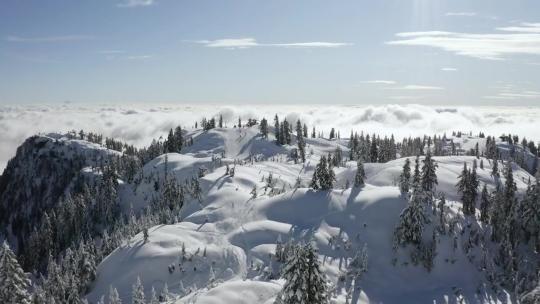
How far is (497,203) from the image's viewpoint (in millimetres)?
87438

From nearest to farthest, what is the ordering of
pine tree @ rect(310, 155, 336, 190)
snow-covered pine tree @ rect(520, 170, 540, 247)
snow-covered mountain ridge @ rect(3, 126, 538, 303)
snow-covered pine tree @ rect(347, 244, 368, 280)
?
snow-covered mountain ridge @ rect(3, 126, 538, 303) < snow-covered pine tree @ rect(347, 244, 368, 280) < snow-covered pine tree @ rect(520, 170, 540, 247) < pine tree @ rect(310, 155, 336, 190)

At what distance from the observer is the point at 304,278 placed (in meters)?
37.9

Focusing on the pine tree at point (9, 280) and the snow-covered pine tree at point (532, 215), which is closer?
the pine tree at point (9, 280)

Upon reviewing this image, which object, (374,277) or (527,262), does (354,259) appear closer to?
(374,277)

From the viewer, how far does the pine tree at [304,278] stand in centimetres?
3791

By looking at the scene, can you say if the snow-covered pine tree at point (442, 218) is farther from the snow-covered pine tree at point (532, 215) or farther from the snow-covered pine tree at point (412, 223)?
the snow-covered pine tree at point (532, 215)

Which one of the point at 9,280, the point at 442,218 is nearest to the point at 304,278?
the point at 9,280

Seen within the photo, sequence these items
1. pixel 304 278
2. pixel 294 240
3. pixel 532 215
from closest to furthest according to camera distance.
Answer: pixel 304 278, pixel 294 240, pixel 532 215

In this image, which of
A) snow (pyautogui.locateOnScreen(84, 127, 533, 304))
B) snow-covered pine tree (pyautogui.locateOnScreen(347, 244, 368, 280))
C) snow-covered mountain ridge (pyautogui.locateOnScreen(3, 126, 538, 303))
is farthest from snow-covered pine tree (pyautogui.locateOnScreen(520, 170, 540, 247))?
snow-covered pine tree (pyautogui.locateOnScreen(347, 244, 368, 280))

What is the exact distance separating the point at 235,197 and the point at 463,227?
5149 centimetres

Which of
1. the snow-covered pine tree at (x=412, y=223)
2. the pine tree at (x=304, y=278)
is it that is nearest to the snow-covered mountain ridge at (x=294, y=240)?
the snow-covered pine tree at (x=412, y=223)

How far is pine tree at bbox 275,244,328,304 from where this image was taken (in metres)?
37.9

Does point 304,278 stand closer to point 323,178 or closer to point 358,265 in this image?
point 358,265

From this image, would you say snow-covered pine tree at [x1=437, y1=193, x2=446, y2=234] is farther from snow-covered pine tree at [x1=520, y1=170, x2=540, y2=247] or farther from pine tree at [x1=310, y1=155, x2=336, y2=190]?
pine tree at [x1=310, y1=155, x2=336, y2=190]
